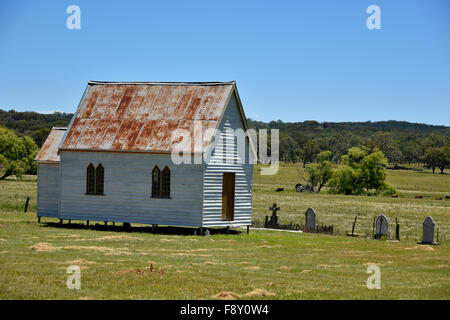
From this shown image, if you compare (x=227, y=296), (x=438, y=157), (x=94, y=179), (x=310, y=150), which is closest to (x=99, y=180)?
(x=94, y=179)

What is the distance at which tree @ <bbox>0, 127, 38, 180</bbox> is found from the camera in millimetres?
99688

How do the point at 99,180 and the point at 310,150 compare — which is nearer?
the point at 99,180

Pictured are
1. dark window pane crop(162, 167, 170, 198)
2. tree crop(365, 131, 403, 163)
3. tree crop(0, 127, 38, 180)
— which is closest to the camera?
dark window pane crop(162, 167, 170, 198)

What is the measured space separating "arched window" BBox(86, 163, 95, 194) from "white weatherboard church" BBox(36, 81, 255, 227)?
50 millimetres

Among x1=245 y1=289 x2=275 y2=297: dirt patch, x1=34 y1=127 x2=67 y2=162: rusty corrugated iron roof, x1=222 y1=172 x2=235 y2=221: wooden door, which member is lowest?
x1=245 y1=289 x2=275 y2=297: dirt patch

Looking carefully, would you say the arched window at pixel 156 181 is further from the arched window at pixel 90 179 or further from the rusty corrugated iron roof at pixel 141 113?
the arched window at pixel 90 179

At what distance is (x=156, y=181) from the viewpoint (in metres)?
31.2

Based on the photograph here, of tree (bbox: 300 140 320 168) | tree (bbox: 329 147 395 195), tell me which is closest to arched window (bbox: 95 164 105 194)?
tree (bbox: 329 147 395 195)

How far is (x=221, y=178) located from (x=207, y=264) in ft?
35.4

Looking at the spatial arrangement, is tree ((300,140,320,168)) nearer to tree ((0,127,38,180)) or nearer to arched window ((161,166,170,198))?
tree ((0,127,38,180))

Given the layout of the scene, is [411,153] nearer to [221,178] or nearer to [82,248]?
[221,178]

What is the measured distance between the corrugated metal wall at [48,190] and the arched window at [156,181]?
6681 mm

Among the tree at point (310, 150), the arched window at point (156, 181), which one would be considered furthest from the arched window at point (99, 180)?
the tree at point (310, 150)

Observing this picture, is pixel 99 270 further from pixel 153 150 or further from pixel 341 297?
pixel 153 150
